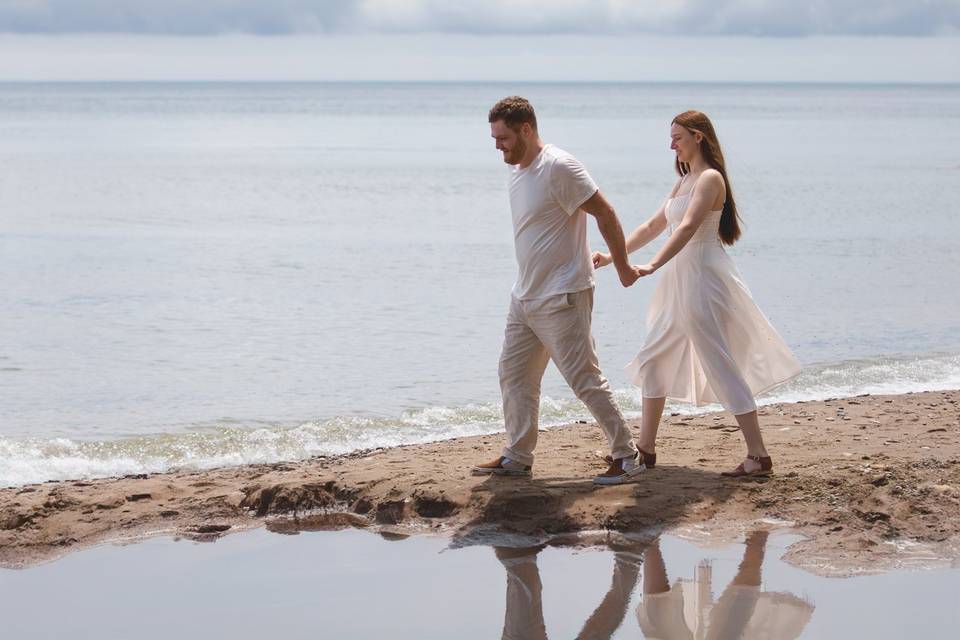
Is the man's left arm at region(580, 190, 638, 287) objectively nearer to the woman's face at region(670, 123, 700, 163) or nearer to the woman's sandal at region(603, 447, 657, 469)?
the woman's face at region(670, 123, 700, 163)

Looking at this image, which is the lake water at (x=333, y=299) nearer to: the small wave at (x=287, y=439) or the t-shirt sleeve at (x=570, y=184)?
the small wave at (x=287, y=439)

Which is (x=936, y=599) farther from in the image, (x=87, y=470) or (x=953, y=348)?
(x=953, y=348)

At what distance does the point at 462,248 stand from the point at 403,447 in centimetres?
1394

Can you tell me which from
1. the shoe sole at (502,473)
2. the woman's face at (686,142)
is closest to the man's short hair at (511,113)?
the woman's face at (686,142)

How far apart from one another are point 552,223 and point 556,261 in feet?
0.64

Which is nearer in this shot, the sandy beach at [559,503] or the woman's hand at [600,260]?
the sandy beach at [559,503]

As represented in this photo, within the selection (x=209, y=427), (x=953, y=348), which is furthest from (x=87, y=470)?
(x=953, y=348)

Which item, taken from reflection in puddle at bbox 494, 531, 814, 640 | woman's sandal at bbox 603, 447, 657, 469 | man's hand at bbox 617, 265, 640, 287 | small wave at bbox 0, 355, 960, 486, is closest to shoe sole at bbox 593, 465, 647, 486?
woman's sandal at bbox 603, 447, 657, 469

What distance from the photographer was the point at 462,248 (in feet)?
73.6

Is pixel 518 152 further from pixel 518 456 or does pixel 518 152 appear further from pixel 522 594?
pixel 522 594

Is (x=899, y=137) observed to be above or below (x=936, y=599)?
above

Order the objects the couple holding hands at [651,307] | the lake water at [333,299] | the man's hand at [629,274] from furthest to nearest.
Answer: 1. the lake water at [333,299]
2. the man's hand at [629,274]
3. the couple holding hands at [651,307]

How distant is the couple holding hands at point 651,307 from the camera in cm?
639

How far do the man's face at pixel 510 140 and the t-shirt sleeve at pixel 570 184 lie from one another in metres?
0.23
